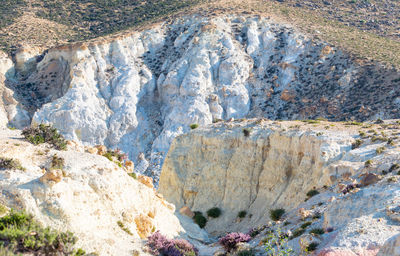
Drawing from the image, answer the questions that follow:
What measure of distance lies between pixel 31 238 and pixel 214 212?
64.6 ft

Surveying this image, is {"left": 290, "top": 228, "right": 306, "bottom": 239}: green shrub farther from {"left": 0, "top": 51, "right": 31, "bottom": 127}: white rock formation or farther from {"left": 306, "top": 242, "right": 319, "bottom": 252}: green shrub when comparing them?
{"left": 0, "top": 51, "right": 31, "bottom": 127}: white rock formation

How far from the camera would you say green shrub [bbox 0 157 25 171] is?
15.6 meters

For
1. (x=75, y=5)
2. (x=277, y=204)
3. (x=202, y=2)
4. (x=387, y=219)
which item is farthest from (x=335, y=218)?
(x=75, y=5)

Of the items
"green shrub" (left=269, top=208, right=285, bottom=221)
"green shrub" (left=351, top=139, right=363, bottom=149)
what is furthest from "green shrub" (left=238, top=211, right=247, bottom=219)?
"green shrub" (left=351, top=139, right=363, bottom=149)

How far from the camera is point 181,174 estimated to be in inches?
1337

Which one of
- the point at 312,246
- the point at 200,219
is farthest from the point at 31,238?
the point at 200,219

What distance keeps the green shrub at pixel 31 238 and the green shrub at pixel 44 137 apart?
286 inches

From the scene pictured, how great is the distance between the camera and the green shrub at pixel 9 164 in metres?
15.6

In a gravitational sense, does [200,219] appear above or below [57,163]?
below

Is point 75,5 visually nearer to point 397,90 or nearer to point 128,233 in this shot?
point 397,90

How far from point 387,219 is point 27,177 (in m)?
12.0

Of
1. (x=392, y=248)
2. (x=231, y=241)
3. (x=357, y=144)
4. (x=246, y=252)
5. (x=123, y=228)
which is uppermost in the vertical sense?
(x=392, y=248)

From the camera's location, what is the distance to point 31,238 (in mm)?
11719

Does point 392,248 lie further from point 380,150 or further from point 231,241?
point 380,150
